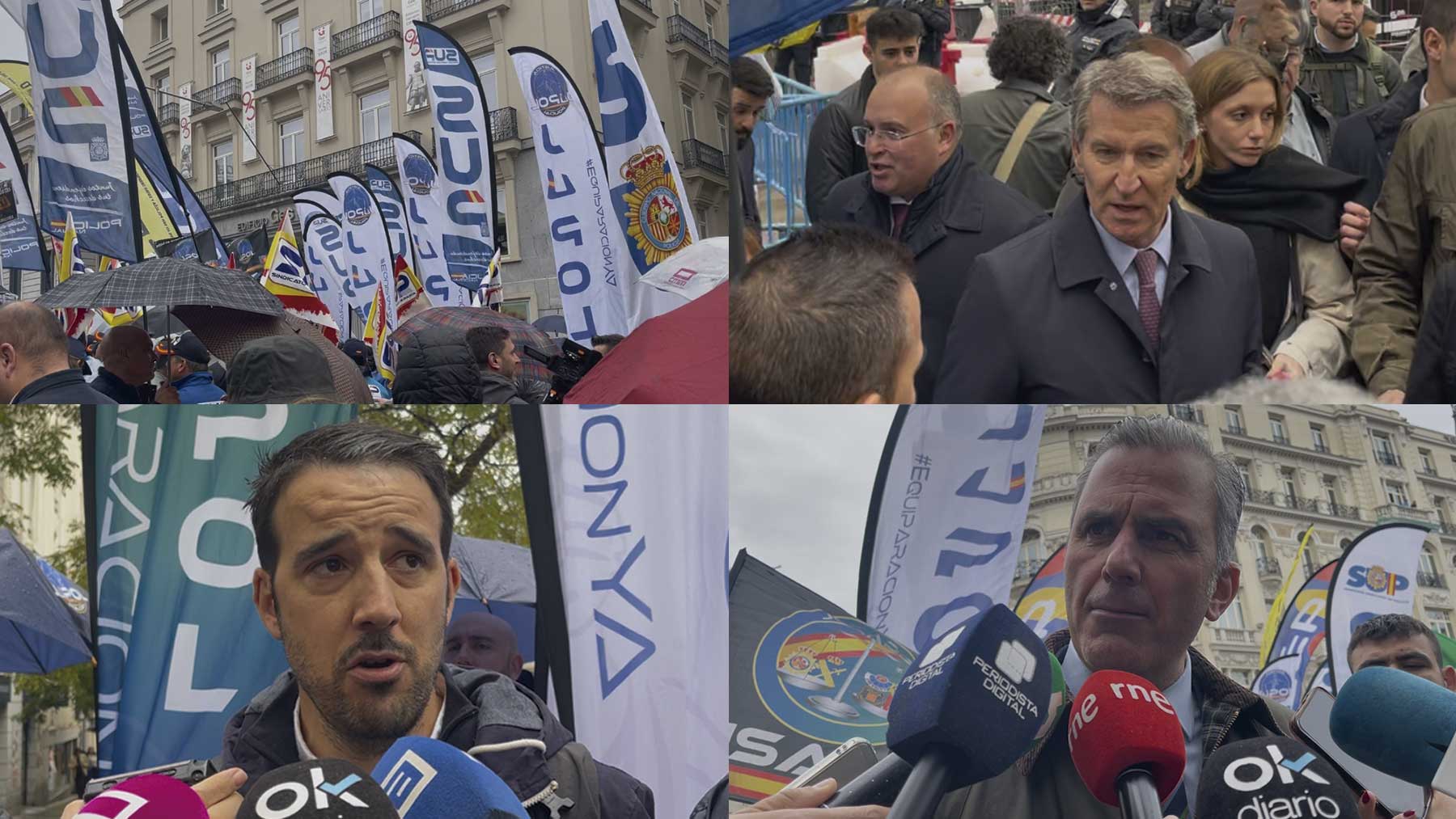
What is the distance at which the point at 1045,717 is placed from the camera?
9.85ft

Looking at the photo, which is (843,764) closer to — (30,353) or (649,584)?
(649,584)

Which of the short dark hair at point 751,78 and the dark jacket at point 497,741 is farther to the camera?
the short dark hair at point 751,78

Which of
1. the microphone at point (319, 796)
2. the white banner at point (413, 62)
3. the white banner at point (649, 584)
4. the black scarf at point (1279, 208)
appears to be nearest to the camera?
the microphone at point (319, 796)

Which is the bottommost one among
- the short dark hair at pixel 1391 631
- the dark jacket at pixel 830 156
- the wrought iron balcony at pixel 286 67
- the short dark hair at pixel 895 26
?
the short dark hair at pixel 1391 631

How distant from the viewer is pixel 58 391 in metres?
3.66

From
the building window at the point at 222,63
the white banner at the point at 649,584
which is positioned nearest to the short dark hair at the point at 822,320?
the white banner at the point at 649,584

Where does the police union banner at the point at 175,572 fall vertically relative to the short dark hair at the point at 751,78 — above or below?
below

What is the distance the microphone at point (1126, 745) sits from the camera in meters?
2.95

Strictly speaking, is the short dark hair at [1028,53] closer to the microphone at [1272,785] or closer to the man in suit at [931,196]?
the man in suit at [931,196]

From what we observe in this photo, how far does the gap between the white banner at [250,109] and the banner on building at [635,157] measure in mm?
984

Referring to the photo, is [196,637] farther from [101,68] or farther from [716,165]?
[101,68]

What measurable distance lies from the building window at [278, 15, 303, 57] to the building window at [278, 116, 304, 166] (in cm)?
20

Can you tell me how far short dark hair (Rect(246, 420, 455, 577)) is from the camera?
310 centimetres

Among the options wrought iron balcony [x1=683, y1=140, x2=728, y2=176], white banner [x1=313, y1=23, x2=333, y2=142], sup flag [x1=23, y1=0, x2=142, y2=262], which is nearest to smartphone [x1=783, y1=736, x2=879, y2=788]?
wrought iron balcony [x1=683, y1=140, x2=728, y2=176]
